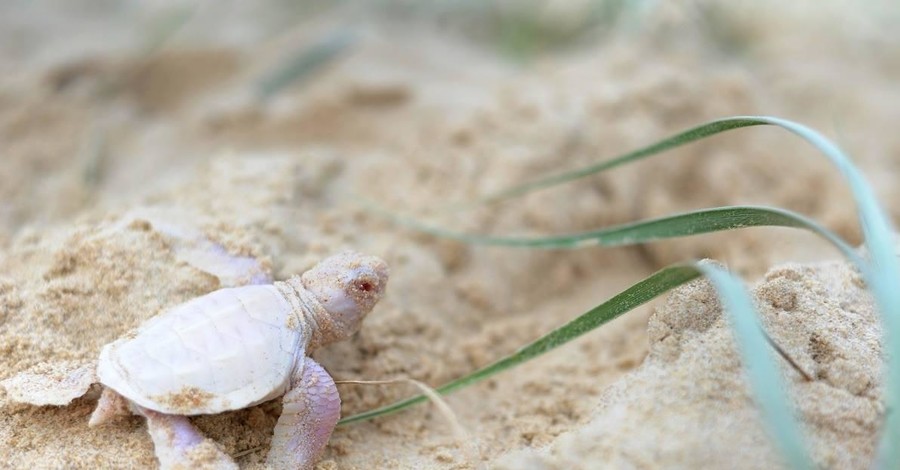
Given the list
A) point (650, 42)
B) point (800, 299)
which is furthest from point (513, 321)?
point (650, 42)

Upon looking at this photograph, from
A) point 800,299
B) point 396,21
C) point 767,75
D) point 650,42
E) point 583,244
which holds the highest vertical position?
point 767,75


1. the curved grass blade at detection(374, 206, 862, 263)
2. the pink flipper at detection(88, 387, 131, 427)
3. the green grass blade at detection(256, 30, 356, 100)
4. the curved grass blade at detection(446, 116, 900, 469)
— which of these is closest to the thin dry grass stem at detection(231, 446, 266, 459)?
the pink flipper at detection(88, 387, 131, 427)

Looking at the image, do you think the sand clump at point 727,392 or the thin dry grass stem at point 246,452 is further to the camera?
the thin dry grass stem at point 246,452


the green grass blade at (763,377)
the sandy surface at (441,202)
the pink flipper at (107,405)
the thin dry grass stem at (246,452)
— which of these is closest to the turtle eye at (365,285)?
the sandy surface at (441,202)

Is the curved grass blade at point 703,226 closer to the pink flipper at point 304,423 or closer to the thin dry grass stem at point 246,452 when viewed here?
the pink flipper at point 304,423

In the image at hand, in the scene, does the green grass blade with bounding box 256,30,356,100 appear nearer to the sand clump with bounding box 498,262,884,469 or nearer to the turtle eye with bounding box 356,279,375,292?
the turtle eye with bounding box 356,279,375,292

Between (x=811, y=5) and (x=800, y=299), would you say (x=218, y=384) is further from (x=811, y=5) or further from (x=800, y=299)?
(x=811, y=5)
